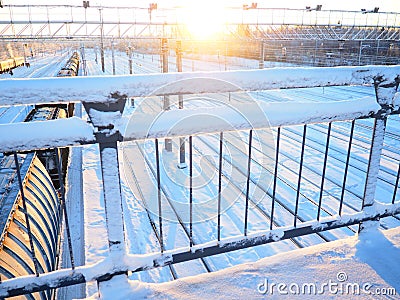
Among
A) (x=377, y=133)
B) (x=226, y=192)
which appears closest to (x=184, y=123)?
(x=377, y=133)

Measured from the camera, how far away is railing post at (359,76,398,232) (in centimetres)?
169

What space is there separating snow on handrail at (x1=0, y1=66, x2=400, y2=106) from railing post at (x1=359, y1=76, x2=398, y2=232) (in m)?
0.04

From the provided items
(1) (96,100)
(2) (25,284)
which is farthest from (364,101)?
(2) (25,284)

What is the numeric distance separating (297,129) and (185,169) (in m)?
3.51

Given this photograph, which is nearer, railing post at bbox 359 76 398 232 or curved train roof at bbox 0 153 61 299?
railing post at bbox 359 76 398 232

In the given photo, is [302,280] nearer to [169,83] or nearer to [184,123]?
[184,123]

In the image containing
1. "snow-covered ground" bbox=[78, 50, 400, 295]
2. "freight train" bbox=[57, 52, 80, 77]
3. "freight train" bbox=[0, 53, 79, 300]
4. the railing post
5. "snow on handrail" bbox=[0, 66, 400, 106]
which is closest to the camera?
"snow on handrail" bbox=[0, 66, 400, 106]

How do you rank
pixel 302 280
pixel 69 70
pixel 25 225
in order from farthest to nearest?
pixel 69 70, pixel 25 225, pixel 302 280

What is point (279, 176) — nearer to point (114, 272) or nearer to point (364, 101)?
point (364, 101)

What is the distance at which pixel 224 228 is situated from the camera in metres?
3.51

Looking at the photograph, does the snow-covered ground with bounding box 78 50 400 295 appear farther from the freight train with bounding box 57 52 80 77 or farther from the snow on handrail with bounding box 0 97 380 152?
the freight train with bounding box 57 52 80 77

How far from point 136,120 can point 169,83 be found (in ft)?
0.66

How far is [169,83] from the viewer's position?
1318 mm


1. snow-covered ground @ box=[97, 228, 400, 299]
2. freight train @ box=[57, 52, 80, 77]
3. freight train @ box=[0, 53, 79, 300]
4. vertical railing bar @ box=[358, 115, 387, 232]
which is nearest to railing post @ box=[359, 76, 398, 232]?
vertical railing bar @ box=[358, 115, 387, 232]
